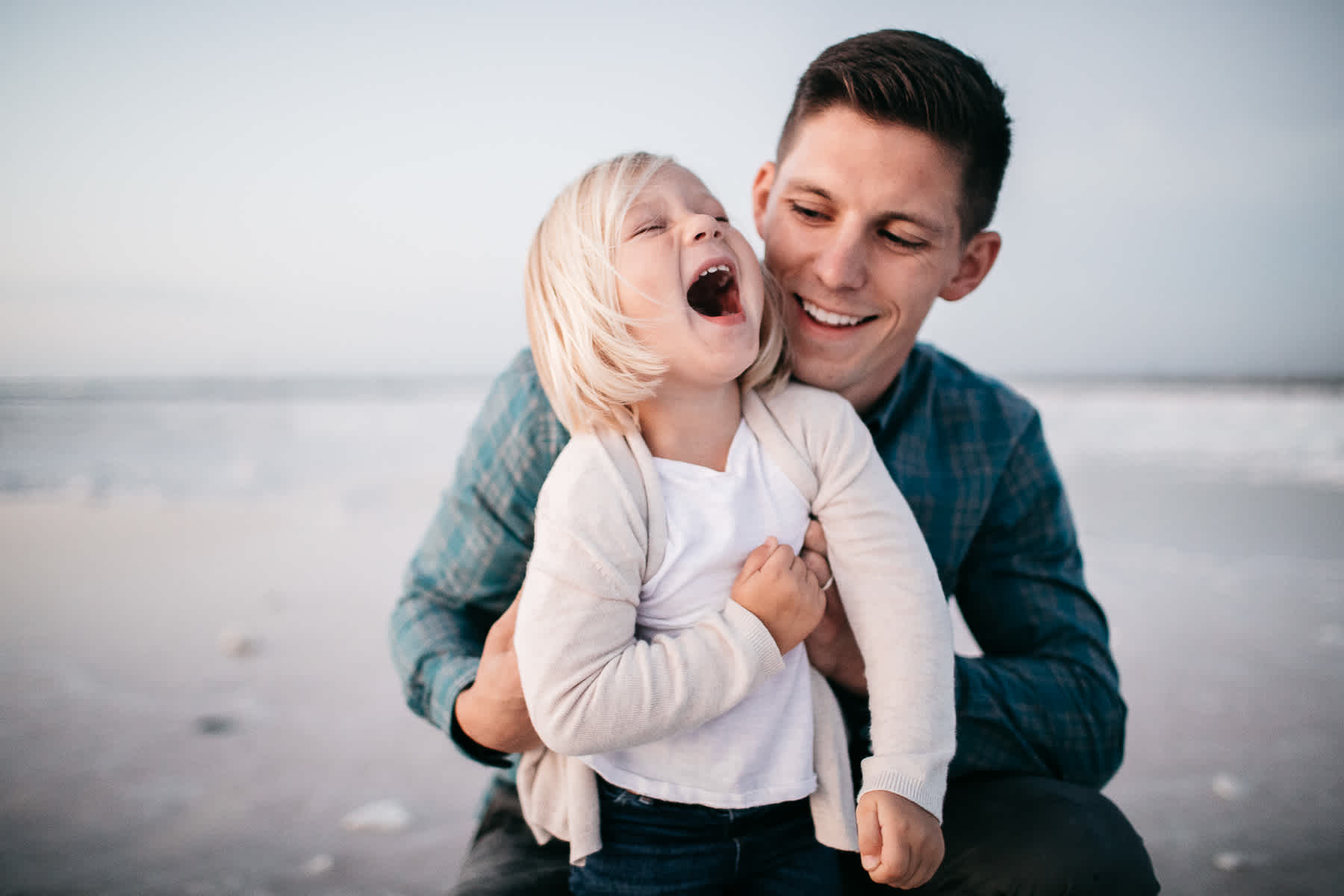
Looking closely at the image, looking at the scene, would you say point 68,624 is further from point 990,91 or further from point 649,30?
point 649,30

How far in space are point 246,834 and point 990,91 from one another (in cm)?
304

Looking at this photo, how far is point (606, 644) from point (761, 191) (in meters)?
1.49

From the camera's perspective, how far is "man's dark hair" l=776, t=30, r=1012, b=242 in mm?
1708

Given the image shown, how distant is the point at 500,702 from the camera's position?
1.30 metres

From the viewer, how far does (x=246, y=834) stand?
7.61ft

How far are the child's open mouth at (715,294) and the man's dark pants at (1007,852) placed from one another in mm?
1180

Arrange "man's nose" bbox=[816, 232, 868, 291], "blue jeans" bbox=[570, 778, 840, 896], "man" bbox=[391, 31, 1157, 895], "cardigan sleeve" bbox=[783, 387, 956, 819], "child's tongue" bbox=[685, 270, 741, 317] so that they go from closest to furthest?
"cardigan sleeve" bbox=[783, 387, 956, 819] < "blue jeans" bbox=[570, 778, 840, 896] < "child's tongue" bbox=[685, 270, 741, 317] < "man" bbox=[391, 31, 1157, 895] < "man's nose" bbox=[816, 232, 868, 291]

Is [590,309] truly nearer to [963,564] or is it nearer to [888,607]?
[888,607]

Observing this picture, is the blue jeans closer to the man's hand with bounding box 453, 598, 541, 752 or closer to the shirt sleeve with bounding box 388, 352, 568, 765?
the man's hand with bounding box 453, 598, 541, 752

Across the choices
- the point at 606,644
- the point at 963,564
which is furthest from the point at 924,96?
the point at 606,644

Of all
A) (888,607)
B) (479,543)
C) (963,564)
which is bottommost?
(963,564)

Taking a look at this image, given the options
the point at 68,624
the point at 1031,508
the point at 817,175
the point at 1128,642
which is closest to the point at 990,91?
the point at 817,175

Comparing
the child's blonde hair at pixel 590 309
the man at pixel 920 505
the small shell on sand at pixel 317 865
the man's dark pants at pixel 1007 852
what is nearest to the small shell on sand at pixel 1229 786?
the man at pixel 920 505

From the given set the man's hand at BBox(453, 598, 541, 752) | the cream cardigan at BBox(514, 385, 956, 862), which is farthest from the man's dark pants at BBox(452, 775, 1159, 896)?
the man's hand at BBox(453, 598, 541, 752)
